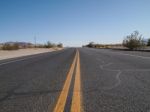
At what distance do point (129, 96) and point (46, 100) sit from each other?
2.04 meters

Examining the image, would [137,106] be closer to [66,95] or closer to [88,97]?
[88,97]

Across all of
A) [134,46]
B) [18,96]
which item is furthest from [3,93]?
[134,46]

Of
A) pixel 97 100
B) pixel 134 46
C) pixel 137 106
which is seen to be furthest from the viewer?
pixel 134 46

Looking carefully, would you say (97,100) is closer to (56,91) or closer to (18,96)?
(56,91)

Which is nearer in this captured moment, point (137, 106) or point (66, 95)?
point (137, 106)

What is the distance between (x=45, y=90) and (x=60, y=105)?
155 cm

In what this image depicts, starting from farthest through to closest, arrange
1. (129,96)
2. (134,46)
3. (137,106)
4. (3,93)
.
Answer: (134,46), (3,93), (129,96), (137,106)

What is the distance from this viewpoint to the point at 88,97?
14.9ft

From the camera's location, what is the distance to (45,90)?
17.7ft

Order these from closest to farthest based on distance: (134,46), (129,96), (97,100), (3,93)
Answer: (97,100), (129,96), (3,93), (134,46)

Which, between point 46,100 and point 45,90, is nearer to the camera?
point 46,100

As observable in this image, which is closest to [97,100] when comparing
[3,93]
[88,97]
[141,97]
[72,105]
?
[88,97]

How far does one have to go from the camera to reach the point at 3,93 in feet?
16.8

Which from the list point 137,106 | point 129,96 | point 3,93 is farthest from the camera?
point 3,93
